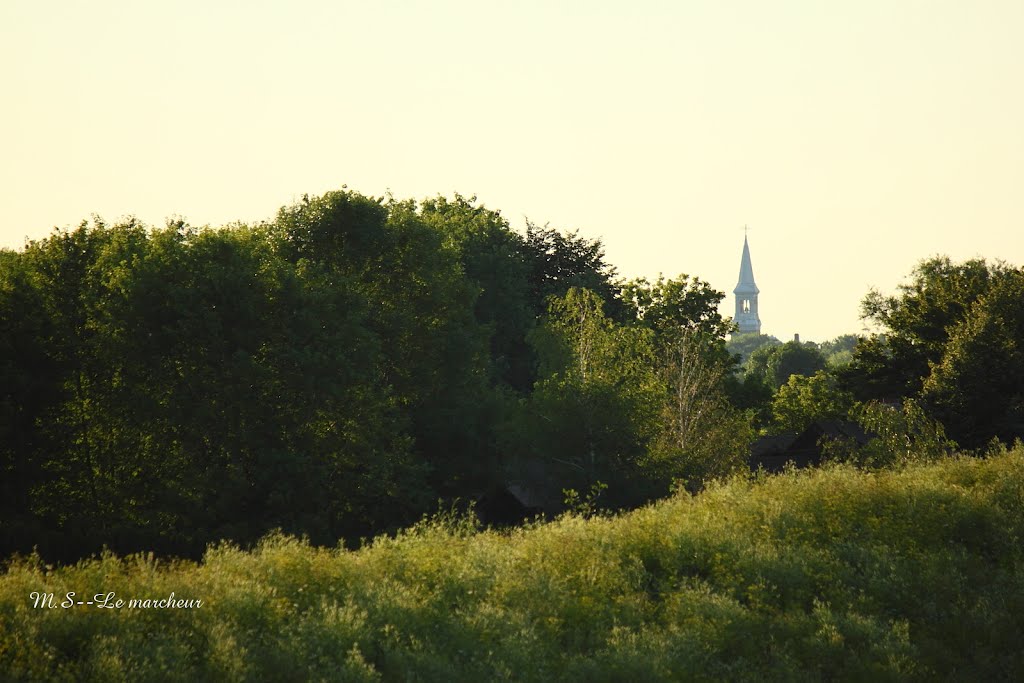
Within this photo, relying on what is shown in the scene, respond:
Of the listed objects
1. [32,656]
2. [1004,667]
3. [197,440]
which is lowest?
[1004,667]

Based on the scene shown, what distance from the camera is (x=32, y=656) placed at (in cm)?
1980

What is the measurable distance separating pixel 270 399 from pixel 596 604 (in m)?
17.9

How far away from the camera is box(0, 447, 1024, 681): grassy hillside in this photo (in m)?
21.0

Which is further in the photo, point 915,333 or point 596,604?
point 915,333

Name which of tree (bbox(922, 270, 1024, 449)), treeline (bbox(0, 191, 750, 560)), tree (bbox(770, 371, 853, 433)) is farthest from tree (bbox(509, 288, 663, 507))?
tree (bbox(770, 371, 853, 433))

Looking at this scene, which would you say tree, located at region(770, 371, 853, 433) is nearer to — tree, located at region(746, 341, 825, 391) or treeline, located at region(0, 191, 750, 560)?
treeline, located at region(0, 191, 750, 560)

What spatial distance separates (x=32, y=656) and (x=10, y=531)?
17.9 metres

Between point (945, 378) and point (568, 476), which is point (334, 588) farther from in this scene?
point (945, 378)

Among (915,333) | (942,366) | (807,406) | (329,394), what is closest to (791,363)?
(807,406)

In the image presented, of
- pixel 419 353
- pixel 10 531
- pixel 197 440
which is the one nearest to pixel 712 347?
pixel 419 353

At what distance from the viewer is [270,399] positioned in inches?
1519

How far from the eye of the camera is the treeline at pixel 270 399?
123 ft

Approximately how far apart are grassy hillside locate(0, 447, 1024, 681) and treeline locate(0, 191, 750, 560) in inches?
411

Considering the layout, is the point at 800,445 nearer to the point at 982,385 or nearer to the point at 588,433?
the point at 982,385
